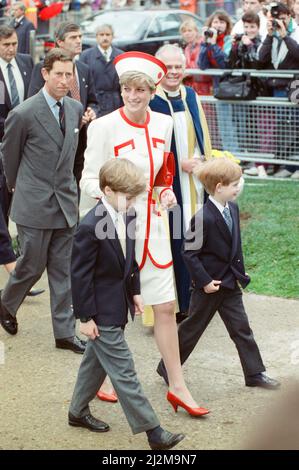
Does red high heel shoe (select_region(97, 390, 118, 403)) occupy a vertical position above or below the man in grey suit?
below

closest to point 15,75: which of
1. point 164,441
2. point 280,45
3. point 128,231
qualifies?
point 280,45

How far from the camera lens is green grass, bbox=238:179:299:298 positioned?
295 inches

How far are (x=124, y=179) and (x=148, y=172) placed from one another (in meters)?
0.73

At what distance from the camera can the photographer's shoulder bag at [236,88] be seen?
11.0 meters

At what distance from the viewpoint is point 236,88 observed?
11000 mm

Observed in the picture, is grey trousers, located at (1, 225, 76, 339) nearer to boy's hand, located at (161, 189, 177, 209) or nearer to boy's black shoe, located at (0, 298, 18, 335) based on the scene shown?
boy's black shoe, located at (0, 298, 18, 335)

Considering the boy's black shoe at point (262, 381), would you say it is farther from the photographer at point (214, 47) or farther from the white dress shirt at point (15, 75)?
the photographer at point (214, 47)

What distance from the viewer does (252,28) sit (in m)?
11.3

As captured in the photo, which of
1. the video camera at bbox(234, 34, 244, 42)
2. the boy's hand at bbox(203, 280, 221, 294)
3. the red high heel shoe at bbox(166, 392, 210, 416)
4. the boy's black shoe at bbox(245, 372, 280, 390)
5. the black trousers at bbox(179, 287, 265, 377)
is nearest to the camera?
the red high heel shoe at bbox(166, 392, 210, 416)

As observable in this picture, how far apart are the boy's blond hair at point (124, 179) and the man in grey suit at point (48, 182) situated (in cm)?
165

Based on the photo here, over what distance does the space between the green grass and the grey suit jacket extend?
199cm

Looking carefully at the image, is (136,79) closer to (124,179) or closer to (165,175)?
(165,175)

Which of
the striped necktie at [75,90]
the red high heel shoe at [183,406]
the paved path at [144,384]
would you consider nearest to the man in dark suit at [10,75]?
the striped necktie at [75,90]

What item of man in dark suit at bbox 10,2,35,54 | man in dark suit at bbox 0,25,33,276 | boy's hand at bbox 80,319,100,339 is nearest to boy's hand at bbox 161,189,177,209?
boy's hand at bbox 80,319,100,339
